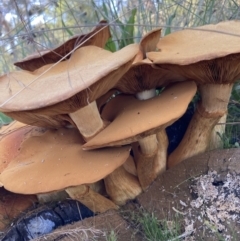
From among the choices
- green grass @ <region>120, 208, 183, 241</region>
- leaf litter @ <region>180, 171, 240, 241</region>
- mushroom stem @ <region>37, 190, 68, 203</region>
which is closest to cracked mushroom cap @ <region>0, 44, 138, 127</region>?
mushroom stem @ <region>37, 190, 68, 203</region>

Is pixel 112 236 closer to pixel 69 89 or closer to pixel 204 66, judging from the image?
pixel 69 89

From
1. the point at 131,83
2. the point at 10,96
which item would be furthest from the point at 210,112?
the point at 10,96

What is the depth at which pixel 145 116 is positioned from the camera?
1758 millimetres

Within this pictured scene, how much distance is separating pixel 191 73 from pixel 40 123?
754 mm

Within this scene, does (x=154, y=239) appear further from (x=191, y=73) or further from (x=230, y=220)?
(x=191, y=73)

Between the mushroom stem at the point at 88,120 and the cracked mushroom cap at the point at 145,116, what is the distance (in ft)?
0.25

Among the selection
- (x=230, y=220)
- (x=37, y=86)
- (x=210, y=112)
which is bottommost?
(x=230, y=220)

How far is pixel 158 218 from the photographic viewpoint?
196 cm

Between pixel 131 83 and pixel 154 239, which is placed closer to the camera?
pixel 154 239

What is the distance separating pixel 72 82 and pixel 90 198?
0.69 m

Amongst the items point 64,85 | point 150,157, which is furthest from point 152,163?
point 64,85

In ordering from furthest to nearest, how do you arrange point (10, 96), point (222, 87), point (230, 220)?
point (222, 87) < point (230, 220) < point (10, 96)

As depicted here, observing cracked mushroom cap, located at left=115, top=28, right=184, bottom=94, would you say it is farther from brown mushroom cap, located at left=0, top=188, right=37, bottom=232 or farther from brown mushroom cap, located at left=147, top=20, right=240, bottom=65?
brown mushroom cap, located at left=0, top=188, right=37, bottom=232

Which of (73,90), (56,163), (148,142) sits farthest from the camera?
(148,142)
